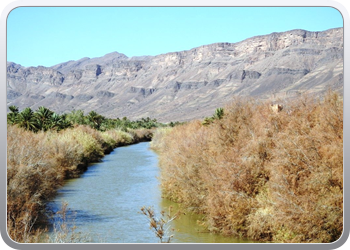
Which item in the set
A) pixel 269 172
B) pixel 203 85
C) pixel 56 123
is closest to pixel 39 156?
pixel 269 172

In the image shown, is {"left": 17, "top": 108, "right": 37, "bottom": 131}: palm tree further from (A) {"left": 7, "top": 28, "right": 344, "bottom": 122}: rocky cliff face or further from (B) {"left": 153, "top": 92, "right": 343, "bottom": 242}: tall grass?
(A) {"left": 7, "top": 28, "right": 344, "bottom": 122}: rocky cliff face

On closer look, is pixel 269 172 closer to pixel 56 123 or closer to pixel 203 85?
pixel 56 123

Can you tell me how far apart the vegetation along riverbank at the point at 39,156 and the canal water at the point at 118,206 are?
108 cm

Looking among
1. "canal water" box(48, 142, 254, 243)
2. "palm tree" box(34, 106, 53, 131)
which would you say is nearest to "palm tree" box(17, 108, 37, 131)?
"palm tree" box(34, 106, 53, 131)

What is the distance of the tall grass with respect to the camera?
448 inches

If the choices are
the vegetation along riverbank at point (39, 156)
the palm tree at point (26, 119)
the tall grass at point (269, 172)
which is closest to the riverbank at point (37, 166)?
the vegetation along riverbank at point (39, 156)

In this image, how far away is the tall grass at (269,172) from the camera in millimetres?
11367

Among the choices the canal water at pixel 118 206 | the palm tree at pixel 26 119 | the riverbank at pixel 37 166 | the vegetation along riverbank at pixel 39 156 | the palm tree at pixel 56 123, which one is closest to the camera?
the riverbank at pixel 37 166

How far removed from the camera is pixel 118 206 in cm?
2219

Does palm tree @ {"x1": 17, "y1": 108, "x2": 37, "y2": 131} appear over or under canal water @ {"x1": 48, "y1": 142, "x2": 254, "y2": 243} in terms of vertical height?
over

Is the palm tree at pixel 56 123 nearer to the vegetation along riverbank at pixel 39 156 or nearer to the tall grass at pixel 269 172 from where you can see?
the vegetation along riverbank at pixel 39 156

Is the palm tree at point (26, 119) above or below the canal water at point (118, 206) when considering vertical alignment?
above

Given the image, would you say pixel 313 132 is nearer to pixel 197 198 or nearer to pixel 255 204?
pixel 255 204

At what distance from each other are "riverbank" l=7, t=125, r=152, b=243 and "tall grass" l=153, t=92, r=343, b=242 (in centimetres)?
589
